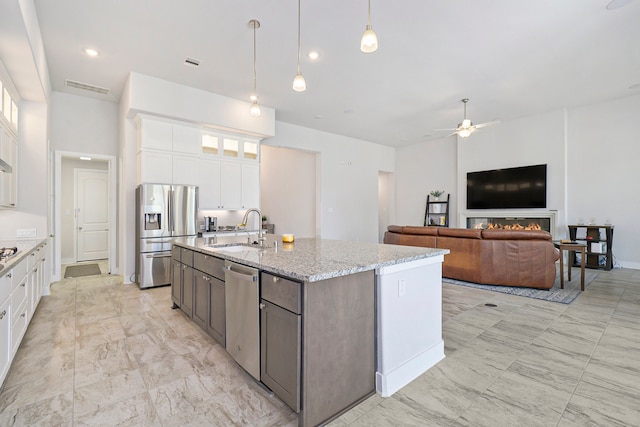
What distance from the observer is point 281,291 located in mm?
1680

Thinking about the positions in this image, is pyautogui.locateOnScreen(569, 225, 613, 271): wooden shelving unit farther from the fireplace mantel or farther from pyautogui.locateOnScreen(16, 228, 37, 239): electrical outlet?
pyautogui.locateOnScreen(16, 228, 37, 239): electrical outlet

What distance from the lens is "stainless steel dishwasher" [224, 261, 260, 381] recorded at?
6.26 ft

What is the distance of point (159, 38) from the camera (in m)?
3.63

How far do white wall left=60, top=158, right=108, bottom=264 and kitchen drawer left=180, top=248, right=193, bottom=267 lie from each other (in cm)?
547

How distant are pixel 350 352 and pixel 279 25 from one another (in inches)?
135

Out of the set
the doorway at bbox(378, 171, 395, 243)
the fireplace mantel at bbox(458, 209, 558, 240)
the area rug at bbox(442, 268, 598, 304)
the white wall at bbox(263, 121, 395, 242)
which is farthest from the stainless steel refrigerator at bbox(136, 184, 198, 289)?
the fireplace mantel at bbox(458, 209, 558, 240)

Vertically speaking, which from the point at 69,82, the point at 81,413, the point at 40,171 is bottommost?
the point at 81,413

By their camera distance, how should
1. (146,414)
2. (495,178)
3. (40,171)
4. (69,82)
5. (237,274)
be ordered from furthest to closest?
(495,178) → (69,82) → (40,171) → (237,274) → (146,414)

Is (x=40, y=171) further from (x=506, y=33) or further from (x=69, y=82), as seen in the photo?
(x=506, y=33)

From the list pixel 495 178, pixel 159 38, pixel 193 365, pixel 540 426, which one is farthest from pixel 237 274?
pixel 495 178

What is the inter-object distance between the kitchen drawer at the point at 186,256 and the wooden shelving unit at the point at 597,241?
688 cm

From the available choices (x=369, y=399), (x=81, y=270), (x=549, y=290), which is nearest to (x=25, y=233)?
(x=81, y=270)

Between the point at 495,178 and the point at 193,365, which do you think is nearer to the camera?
the point at 193,365

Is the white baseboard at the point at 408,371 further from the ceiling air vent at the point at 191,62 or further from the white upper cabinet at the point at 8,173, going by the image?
the ceiling air vent at the point at 191,62
